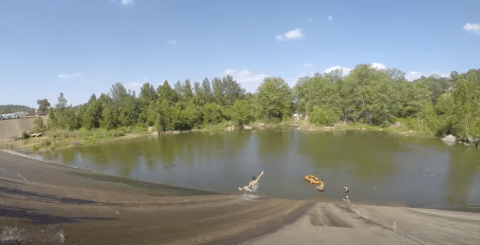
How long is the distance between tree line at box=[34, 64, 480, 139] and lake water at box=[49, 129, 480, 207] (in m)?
14.5

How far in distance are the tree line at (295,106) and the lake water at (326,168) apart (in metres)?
14.5

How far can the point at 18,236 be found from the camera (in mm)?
6738

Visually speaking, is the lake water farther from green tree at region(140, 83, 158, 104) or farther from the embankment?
green tree at region(140, 83, 158, 104)

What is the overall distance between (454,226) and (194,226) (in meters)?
11.8

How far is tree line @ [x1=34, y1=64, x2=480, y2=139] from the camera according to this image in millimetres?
53156

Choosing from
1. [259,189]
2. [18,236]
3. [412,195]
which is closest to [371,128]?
[412,195]

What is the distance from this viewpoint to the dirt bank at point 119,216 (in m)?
7.52

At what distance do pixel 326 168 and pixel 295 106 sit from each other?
55427 millimetres

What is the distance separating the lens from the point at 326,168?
77.7 feet

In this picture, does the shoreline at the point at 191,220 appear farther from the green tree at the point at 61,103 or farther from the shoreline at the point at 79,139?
the green tree at the point at 61,103

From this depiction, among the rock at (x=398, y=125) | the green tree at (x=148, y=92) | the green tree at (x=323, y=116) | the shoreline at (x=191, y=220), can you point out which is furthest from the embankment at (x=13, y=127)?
the rock at (x=398, y=125)

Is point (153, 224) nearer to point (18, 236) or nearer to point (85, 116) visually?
point (18, 236)

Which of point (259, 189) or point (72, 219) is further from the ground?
point (72, 219)

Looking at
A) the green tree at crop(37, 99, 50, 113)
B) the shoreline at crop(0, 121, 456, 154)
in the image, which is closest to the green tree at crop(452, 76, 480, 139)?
the shoreline at crop(0, 121, 456, 154)
